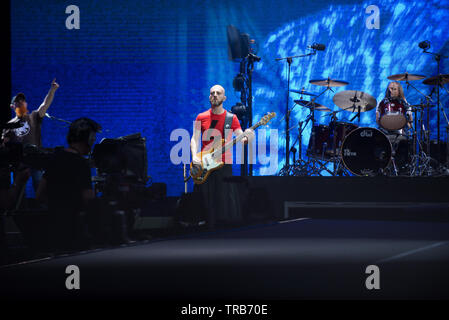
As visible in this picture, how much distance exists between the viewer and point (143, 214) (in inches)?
246

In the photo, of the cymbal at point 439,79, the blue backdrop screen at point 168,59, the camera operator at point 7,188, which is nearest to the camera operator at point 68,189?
the camera operator at point 7,188

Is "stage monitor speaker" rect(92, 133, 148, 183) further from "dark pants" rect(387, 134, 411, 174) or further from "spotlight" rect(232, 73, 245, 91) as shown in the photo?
"dark pants" rect(387, 134, 411, 174)

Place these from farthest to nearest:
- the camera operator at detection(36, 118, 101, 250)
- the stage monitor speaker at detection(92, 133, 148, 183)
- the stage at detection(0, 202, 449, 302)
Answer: the stage monitor speaker at detection(92, 133, 148, 183), the camera operator at detection(36, 118, 101, 250), the stage at detection(0, 202, 449, 302)

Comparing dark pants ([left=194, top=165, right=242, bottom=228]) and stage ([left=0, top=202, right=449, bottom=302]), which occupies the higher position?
dark pants ([left=194, top=165, right=242, bottom=228])

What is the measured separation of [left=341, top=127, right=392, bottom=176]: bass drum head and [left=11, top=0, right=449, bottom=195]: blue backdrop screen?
1846 mm

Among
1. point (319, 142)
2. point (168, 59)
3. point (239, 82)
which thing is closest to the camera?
point (239, 82)

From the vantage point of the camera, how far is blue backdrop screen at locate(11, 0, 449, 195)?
29.0 ft

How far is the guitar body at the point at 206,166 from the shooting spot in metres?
5.15

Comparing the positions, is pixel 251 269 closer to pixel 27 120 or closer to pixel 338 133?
pixel 27 120

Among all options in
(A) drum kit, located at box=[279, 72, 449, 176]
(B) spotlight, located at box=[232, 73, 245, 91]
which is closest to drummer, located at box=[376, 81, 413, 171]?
(A) drum kit, located at box=[279, 72, 449, 176]

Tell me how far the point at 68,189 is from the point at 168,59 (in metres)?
6.03

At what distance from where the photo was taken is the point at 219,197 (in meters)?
5.25

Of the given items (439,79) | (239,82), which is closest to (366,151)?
(439,79)

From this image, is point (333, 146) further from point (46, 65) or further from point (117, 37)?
point (46, 65)
